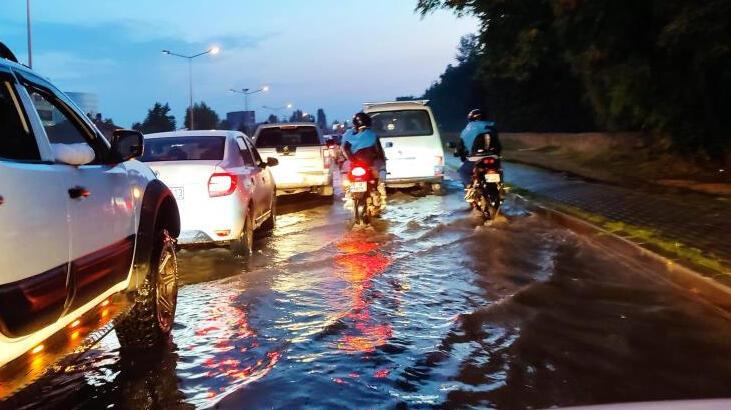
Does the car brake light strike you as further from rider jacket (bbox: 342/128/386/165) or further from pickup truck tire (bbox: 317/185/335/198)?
pickup truck tire (bbox: 317/185/335/198)

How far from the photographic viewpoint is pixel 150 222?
552 cm

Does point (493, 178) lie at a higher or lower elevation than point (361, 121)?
lower

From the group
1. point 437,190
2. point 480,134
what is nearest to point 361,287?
point 480,134

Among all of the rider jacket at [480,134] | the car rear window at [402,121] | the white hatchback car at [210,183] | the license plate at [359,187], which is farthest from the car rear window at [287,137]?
the white hatchback car at [210,183]

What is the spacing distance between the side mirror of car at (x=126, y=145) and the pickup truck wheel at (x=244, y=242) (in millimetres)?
4112

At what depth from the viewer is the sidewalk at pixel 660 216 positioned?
8266 mm

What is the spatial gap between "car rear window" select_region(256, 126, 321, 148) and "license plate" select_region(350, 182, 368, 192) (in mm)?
5466

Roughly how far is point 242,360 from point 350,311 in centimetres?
153

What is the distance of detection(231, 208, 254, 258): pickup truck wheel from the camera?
31.1 ft

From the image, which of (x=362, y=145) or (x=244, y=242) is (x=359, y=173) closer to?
(x=362, y=145)

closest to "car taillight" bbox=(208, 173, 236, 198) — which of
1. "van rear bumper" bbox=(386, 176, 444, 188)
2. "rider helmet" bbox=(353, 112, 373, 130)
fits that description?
"rider helmet" bbox=(353, 112, 373, 130)

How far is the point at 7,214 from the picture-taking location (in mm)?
3156

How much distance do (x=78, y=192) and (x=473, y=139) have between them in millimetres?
8766

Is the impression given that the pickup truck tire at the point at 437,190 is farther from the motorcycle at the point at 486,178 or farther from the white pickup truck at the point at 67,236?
the white pickup truck at the point at 67,236
